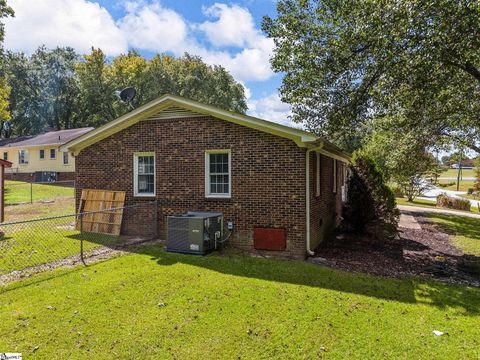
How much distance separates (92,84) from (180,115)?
31.0 metres

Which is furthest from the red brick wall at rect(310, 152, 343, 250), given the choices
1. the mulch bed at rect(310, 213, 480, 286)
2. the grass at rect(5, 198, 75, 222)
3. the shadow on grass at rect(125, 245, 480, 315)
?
the grass at rect(5, 198, 75, 222)

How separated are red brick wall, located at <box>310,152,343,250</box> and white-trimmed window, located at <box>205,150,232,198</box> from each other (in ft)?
7.83

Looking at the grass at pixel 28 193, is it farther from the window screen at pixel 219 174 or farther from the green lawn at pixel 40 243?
the window screen at pixel 219 174

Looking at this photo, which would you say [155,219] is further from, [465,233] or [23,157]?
[23,157]

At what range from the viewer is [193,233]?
8500mm

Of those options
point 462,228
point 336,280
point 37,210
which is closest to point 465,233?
point 462,228

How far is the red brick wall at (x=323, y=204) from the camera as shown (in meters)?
9.18

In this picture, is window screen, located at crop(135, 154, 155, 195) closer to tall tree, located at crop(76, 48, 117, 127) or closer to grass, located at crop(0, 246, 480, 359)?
grass, located at crop(0, 246, 480, 359)

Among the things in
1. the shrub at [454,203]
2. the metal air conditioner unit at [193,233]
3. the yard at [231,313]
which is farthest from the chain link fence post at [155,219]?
the shrub at [454,203]

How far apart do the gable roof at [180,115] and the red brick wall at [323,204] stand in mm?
1223

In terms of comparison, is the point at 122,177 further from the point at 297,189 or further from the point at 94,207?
the point at 297,189

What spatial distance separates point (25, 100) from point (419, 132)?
4841 centimetres

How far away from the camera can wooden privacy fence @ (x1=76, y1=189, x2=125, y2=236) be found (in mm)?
10656

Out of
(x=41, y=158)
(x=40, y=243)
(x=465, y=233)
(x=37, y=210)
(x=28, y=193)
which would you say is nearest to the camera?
(x=40, y=243)
